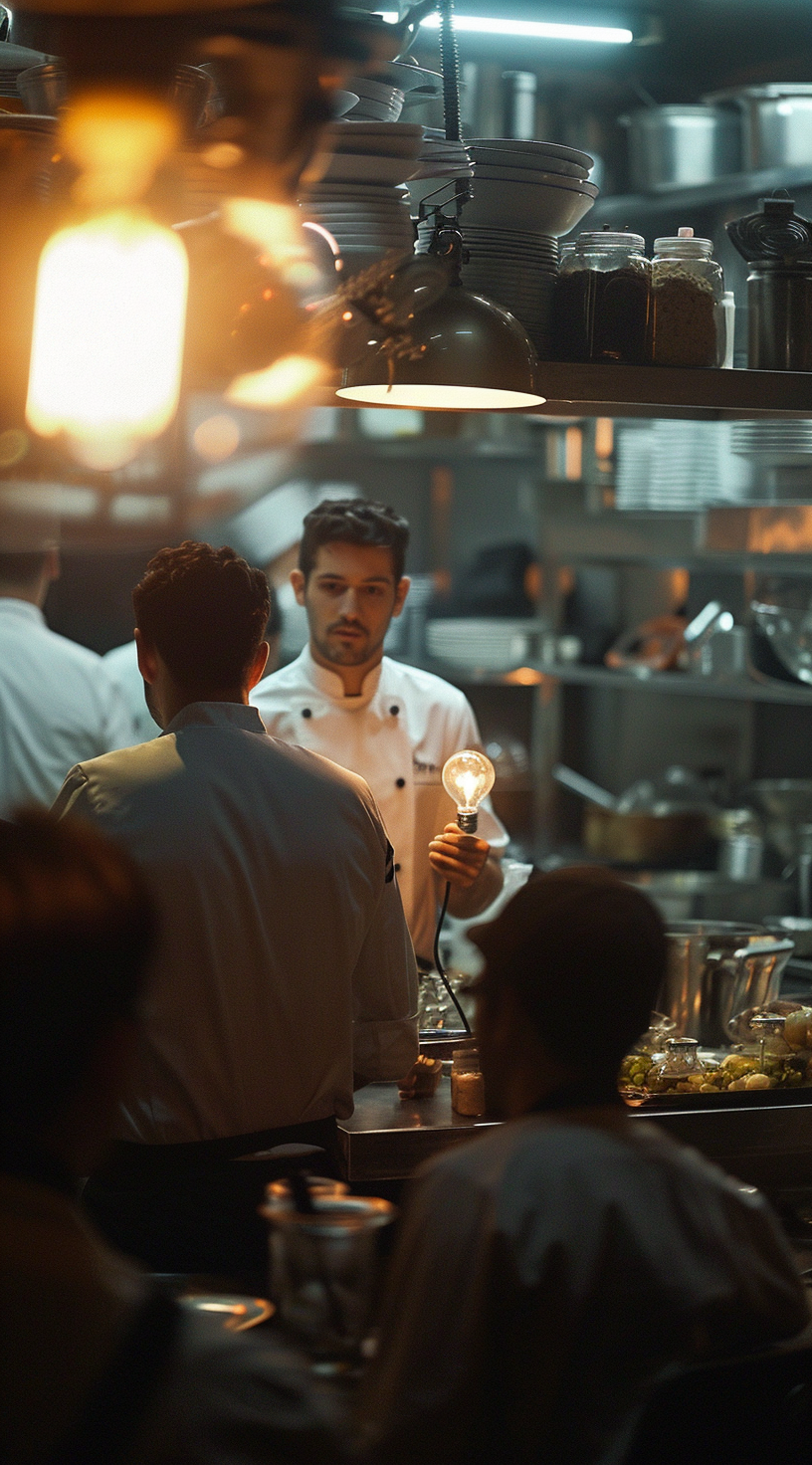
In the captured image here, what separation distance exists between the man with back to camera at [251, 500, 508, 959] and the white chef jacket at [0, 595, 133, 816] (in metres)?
1.01

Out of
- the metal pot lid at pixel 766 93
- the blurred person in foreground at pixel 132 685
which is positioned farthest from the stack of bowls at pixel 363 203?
the metal pot lid at pixel 766 93

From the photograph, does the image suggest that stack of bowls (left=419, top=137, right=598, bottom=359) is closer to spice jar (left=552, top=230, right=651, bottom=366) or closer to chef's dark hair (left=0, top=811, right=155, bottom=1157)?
spice jar (left=552, top=230, right=651, bottom=366)

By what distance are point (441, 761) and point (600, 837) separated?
194cm

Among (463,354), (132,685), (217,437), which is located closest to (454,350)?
(463,354)

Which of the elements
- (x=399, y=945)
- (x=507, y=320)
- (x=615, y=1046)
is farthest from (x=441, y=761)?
(x=615, y=1046)

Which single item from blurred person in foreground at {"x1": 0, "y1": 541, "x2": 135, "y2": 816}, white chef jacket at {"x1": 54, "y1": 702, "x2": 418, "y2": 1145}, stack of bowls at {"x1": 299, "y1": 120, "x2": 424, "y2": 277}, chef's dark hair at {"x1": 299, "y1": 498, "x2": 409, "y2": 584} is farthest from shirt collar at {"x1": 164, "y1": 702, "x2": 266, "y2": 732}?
blurred person in foreground at {"x1": 0, "y1": 541, "x2": 135, "y2": 816}

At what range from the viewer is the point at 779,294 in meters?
2.46

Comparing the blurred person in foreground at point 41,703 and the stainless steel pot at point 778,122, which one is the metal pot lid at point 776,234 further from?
the blurred person in foreground at point 41,703

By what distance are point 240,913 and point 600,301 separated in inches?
43.9

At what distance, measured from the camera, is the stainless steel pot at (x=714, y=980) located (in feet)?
8.27

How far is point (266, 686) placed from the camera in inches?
118

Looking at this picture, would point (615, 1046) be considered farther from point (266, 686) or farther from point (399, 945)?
point (266, 686)

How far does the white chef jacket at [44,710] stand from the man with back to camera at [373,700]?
1.01 metres

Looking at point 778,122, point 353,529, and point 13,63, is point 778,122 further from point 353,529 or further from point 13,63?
point 13,63
